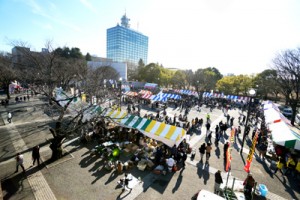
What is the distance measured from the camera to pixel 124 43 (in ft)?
436

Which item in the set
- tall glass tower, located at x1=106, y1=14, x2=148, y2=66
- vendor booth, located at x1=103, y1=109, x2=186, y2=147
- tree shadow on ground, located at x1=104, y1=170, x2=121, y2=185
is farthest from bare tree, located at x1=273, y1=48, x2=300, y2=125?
tall glass tower, located at x1=106, y1=14, x2=148, y2=66

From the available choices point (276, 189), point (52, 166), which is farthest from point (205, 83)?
point (52, 166)

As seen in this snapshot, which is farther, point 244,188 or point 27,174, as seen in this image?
point 27,174

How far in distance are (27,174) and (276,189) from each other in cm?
1413

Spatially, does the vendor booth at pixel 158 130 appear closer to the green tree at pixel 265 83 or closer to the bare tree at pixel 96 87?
the bare tree at pixel 96 87

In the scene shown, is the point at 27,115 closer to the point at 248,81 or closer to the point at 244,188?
the point at 244,188

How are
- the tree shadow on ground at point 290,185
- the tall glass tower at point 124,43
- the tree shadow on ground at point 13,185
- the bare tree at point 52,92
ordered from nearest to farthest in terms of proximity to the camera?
the tree shadow on ground at point 13,185
the tree shadow on ground at point 290,185
the bare tree at point 52,92
the tall glass tower at point 124,43

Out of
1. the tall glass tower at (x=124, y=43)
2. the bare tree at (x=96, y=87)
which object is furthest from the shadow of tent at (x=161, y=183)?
the tall glass tower at (x=124, y=43)

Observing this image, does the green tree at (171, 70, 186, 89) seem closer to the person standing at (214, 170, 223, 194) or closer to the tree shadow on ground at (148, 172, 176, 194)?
the tree shadow on ground at (148, 172, 176, 194)

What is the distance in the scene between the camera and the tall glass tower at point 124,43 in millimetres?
130625

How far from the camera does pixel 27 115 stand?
2098cm

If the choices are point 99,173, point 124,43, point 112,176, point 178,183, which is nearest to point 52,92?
point 99,173

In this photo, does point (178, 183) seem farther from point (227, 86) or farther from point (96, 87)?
point (227, 86)

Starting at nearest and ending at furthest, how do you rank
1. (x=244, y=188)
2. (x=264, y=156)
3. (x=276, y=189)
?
(x=244, y=188) → (x=276, y=189) → (x=264, y=156)
